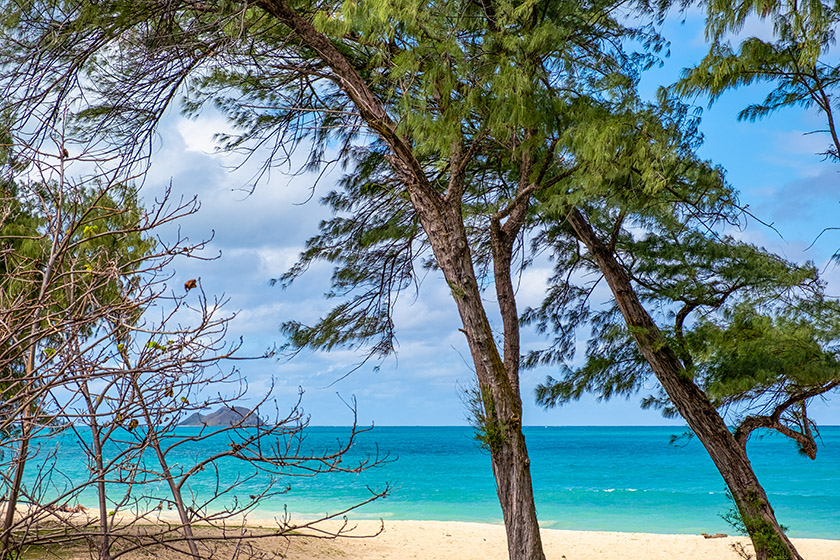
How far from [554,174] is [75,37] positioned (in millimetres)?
3462

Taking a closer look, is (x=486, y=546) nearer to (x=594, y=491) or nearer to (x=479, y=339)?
(x=479, y=339)

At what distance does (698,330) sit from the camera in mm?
6262

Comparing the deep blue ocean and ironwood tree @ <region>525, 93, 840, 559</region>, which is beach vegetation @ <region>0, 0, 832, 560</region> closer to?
ironwood tree @ <region>525, 93, 840, 559</region>

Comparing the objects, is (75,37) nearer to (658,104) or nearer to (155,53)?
(155,53)

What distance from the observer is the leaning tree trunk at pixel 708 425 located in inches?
234

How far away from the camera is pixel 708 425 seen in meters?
6.18

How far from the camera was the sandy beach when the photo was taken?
338 inches

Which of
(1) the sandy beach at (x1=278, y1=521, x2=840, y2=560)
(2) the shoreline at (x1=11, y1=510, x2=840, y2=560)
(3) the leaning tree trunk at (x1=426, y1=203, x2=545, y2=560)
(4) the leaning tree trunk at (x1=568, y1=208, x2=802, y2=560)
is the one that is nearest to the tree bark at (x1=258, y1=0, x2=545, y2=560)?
(3) the leaning tree trunk at (x1=426, y1=203, x2=545, y2=560)

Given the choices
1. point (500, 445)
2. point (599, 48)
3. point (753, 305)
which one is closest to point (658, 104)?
point (599, 48)

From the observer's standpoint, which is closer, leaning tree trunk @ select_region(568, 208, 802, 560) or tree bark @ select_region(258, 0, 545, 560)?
tree bark @ select_region(258, 0, 545, 560)

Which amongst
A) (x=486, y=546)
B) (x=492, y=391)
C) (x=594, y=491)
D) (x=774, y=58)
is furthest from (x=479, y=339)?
(x=594, y=491)

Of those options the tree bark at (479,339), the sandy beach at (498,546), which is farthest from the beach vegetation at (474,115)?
the sandy beach at (498,546)

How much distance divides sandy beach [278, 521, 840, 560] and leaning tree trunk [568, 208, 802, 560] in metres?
2.53

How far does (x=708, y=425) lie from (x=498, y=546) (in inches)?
169
